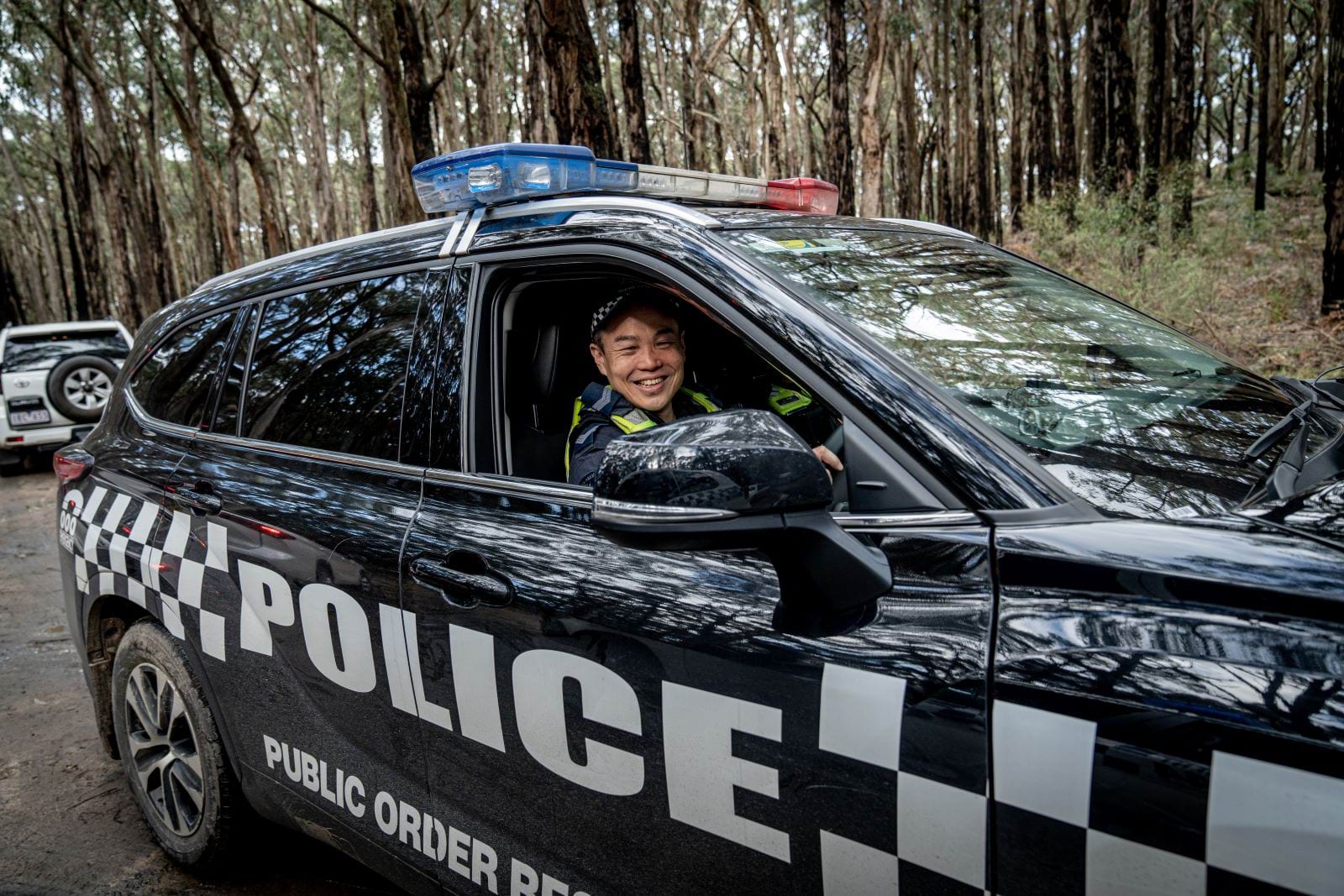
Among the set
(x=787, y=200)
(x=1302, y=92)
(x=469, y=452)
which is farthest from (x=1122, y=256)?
(x=1302, y=92)

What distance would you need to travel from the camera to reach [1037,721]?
3.99 ft

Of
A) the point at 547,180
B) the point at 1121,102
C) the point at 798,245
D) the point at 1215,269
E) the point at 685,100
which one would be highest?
the point at 685,100

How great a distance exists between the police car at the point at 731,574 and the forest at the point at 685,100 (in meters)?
6.44

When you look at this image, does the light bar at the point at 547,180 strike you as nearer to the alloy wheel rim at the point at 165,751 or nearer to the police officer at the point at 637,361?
the police officer at the point at 637,361

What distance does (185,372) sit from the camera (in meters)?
3.07

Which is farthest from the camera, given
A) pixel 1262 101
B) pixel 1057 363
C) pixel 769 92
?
pixel 1262 101

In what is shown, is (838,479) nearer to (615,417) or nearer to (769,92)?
(615,417)

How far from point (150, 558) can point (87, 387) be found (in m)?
8.63

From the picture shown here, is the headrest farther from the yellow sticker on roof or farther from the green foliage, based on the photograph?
the green foliage

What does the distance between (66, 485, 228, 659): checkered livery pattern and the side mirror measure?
1.59m

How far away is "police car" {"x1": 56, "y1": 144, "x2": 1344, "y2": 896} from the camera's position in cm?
118

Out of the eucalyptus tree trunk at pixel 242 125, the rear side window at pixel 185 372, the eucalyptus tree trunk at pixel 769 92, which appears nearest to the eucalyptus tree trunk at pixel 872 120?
the eucalyptus tree trunk at pixel 769 92

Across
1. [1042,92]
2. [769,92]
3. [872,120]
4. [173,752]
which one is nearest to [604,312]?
[173,752]

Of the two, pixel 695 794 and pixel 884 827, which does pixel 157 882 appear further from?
pixel 884 827
